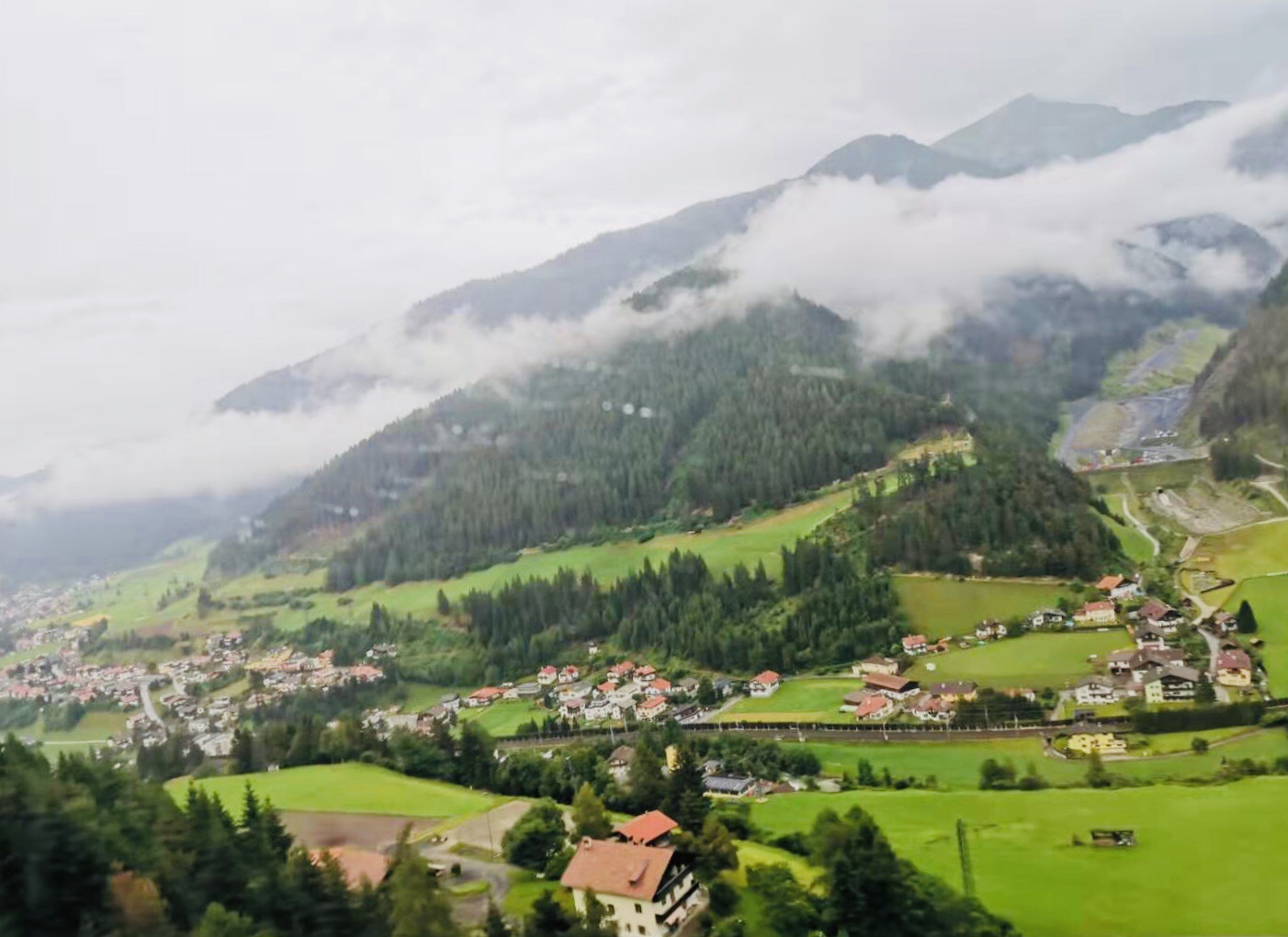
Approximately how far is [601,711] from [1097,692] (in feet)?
89.9

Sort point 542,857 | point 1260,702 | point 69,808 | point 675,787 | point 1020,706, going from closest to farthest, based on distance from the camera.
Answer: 1. point 69,808
2. point 542,857
3. point 675,787
4. point 1260,702
5. point 1020,706

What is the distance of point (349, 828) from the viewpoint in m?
34.3

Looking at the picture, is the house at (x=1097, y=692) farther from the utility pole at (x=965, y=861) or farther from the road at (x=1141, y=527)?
the road at (x=1141, y=527)

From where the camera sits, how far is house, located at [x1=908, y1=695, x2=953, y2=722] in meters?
44.2

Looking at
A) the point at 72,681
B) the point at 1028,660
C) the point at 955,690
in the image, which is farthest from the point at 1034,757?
the point at 72,681

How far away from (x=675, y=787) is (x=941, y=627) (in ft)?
106

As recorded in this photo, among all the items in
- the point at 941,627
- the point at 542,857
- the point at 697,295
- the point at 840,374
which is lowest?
the point at 941,627

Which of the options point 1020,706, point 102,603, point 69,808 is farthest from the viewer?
point 102,603

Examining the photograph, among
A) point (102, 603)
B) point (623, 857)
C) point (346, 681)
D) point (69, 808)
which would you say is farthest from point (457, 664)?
point (102, 603)

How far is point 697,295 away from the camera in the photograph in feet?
549

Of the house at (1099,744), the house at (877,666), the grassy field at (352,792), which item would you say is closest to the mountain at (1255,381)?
the house at (877,666)

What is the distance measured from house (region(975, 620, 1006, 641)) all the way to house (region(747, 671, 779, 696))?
40.0 ft

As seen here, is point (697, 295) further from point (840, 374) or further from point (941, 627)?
point (941, 627)

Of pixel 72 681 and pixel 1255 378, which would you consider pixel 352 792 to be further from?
pixel 1255 378
